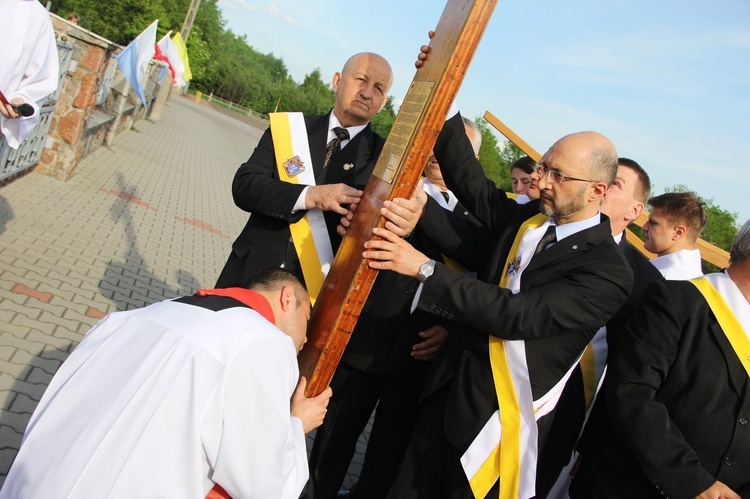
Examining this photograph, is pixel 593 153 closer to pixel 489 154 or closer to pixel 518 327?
pixel 518 327

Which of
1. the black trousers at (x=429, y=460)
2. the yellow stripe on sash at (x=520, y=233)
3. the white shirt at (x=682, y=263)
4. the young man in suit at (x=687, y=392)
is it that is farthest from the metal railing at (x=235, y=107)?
the young man in suit at (x=687, y=392)

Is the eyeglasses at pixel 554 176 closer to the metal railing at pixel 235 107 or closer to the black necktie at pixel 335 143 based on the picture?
the black necktie at pixel 335 143

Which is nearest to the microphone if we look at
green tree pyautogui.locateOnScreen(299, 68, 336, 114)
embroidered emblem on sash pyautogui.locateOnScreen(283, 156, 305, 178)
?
embroidered emblem on sash pyautogui.locateOnScreen(283, 156, 305, 178)

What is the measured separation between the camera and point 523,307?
2484 mm

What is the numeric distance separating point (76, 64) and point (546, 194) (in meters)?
8.48

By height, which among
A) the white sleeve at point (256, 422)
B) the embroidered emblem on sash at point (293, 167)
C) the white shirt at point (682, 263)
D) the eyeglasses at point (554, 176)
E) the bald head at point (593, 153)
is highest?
the bald head at point (593, 153)

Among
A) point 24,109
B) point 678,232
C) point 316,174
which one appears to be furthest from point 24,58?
point 678,232

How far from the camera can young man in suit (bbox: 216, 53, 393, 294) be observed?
332 centimetres

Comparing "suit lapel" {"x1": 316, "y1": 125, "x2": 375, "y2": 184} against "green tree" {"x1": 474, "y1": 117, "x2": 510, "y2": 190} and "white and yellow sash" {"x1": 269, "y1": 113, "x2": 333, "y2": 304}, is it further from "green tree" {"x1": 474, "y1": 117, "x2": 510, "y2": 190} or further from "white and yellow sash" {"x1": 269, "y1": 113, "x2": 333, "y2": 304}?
"green tree" {"x1": 474, "y1": 117, "x2": 510, "y2": 190}

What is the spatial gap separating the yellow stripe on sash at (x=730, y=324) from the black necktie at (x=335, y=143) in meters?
1.87

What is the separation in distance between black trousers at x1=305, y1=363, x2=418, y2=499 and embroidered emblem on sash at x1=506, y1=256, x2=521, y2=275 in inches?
36.0

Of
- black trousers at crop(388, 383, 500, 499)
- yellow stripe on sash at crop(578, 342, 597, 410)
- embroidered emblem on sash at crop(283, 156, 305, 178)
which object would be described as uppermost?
embroidered emblem on sash at crop(283, 156, 305, 178)

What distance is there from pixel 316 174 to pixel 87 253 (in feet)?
14.8

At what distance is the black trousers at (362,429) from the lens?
3.38 meters
